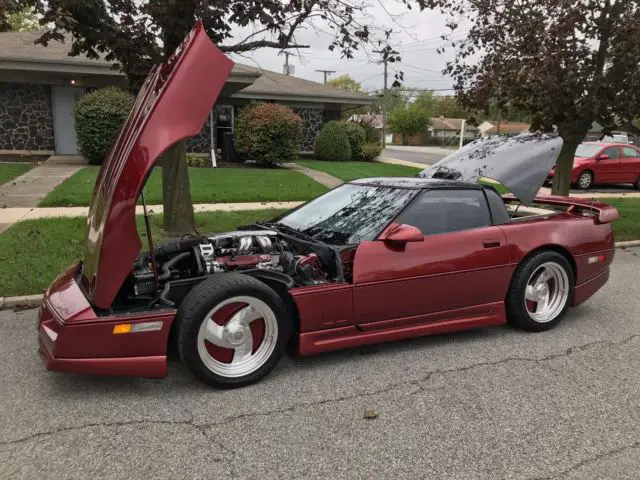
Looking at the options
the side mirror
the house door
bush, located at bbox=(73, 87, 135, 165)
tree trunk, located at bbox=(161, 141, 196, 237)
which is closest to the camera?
the side mirror

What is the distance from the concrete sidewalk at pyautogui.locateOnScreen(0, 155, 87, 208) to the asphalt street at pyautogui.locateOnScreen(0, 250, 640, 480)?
6.98m

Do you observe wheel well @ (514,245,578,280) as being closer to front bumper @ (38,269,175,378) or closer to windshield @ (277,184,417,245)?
windshield @ (277,184,417,245)

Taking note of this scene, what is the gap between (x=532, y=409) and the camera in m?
3.37

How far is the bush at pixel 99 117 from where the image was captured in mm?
15117

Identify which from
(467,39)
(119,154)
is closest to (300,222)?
(119,154)

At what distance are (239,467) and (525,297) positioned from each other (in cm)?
293

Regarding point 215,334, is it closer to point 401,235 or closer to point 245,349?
point 245,349

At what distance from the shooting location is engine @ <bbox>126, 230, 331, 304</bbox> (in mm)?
3820

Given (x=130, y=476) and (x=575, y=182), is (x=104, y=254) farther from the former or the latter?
(x=575, y=182)

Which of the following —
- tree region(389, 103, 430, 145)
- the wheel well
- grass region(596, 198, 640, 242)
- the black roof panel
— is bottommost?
grass region(596, 198, 640, 242)

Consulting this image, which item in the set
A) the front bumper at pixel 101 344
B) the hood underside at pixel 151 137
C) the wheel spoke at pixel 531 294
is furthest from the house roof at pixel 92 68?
the front bumper at pixel 101 344

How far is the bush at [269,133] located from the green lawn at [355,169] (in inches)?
50.1

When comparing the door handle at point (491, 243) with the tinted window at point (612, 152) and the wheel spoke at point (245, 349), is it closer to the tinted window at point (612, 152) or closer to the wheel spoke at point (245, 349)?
the wheel spoke at point (245, 349)

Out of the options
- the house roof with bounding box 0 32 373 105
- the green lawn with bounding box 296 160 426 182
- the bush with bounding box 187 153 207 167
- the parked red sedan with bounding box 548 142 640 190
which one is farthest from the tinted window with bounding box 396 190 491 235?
the bush with bounding box 187 153 207 167
